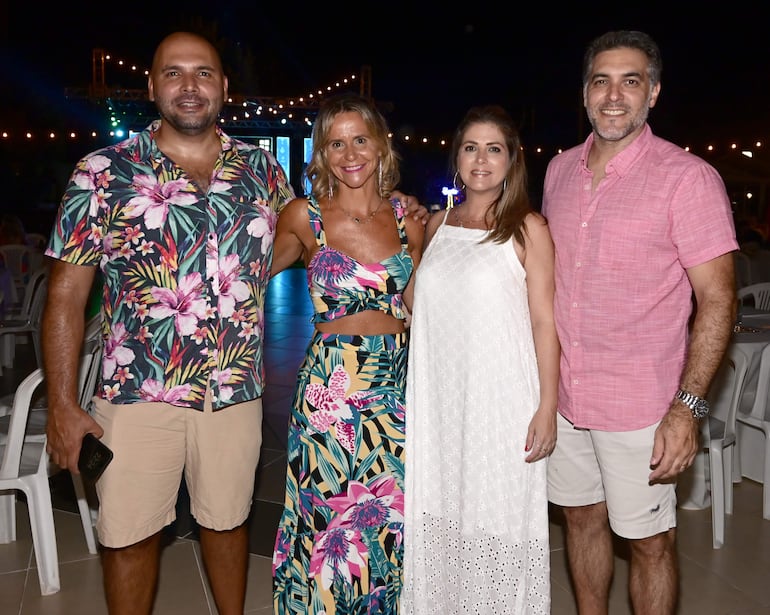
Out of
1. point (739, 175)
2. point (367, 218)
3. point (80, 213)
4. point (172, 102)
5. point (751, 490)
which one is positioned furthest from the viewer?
point (739, 175)

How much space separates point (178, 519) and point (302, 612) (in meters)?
1.42

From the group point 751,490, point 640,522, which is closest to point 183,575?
point 640,522

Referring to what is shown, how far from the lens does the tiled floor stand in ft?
8.94

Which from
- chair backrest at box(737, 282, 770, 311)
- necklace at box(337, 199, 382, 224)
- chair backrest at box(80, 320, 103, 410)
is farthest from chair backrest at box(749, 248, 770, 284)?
chair backrest at box(80, 320, 103, 410)

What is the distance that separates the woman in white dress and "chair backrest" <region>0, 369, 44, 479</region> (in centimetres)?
160

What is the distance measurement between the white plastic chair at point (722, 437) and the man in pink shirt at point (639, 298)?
1186 mm

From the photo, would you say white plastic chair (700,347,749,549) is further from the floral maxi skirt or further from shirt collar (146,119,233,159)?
shirt collar (146,119,233,159)

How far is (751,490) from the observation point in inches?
152

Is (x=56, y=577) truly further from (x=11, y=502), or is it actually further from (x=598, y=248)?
(x=598, y=248)

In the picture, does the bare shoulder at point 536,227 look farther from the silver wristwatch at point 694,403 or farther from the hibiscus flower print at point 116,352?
the hibiscus flower print at point 116,352

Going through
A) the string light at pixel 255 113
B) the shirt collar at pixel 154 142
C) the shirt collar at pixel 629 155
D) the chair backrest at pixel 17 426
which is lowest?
the chair backrest at pixel 17 426

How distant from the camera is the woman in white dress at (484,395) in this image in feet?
6.88

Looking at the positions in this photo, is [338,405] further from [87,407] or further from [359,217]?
[87,407]

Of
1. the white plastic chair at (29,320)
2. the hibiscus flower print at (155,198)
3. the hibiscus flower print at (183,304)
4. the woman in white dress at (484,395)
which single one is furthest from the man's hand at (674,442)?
the white plastic chair at (29,320)
